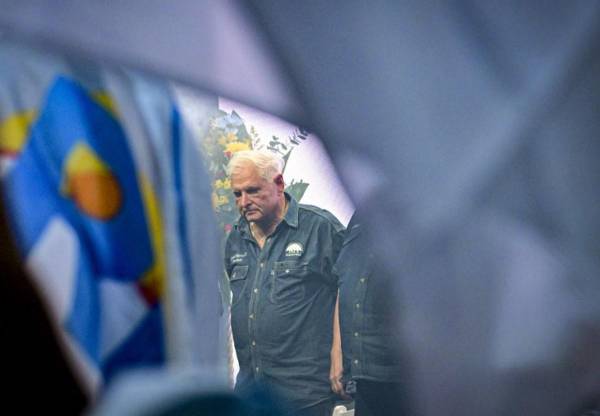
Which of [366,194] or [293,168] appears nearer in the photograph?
[366,194]

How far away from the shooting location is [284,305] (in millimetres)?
2516

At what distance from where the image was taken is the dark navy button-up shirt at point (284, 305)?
247cm

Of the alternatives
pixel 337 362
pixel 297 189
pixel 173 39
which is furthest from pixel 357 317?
pixel 173 39

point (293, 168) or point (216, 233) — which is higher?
point (216, 233)

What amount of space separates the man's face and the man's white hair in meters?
0.02

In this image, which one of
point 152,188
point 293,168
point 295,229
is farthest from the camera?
point 295,229

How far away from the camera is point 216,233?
83 cm

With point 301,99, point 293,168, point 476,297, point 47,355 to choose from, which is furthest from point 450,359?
point 293,168

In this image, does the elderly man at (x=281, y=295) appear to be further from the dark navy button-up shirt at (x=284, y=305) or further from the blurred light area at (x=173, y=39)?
the blurred light area at (x=173, y=39)

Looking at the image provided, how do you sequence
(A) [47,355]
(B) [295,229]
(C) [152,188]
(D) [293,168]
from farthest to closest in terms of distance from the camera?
(B) [295,229]
(D) [293,168]
(C) [152,188]
(A) [47,355]

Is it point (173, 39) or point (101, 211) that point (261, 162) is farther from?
point (101, 211)

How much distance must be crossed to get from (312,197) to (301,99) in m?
0.96

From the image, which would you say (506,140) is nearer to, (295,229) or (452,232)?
(452,232)

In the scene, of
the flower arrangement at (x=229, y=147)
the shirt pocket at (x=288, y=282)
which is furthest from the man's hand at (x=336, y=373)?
the flower arrangement at (x=229, y=147)
